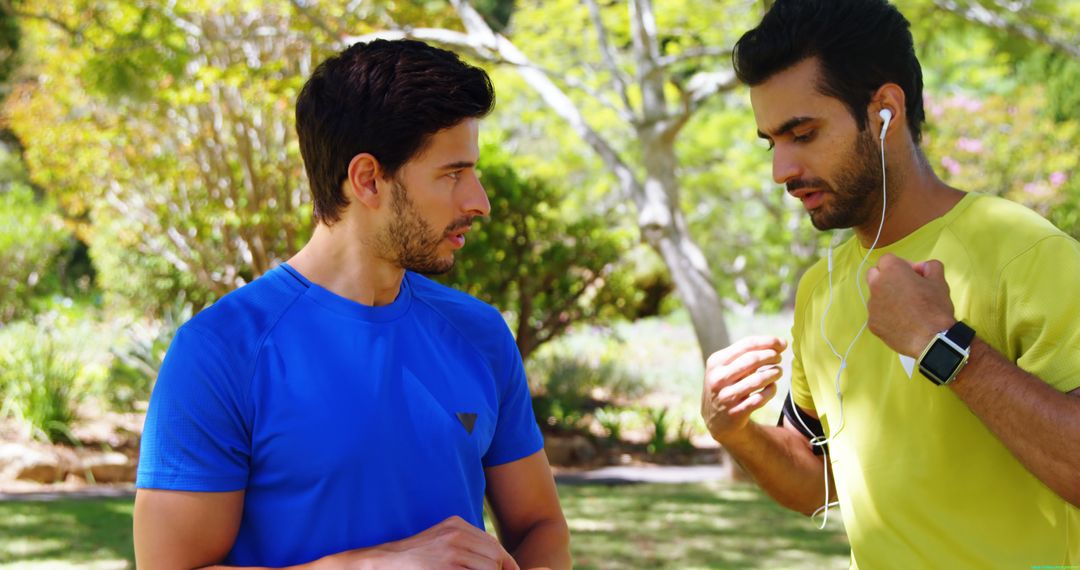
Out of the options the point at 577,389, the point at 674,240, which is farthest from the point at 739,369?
the point at 577,389

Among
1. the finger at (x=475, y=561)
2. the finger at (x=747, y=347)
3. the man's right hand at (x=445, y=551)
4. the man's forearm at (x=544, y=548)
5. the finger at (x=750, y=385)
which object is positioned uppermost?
the finger at (x=747, y=347)

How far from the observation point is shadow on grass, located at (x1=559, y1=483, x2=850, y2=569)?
579 cm

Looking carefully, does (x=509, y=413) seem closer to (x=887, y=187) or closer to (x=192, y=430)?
(x=192, y=430)

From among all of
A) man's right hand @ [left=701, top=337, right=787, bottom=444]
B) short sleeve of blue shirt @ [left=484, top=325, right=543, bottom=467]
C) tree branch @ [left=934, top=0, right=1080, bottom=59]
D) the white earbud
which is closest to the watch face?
man's right hand @ [left=701, top=337, right=787, bottom=444]

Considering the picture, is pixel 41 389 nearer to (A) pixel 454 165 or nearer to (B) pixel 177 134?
(B) pixel 177 134

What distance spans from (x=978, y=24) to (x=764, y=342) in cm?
756

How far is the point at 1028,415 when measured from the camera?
5.89 feet

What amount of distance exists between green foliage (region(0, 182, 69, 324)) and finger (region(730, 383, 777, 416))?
15433 mm

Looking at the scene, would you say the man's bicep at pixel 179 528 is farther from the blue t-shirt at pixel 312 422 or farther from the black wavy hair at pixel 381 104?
the black wavy hair at pixel 381 104

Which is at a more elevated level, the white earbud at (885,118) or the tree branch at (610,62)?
the tree branch at (610,62)

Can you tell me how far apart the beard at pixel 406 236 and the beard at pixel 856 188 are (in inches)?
31.3

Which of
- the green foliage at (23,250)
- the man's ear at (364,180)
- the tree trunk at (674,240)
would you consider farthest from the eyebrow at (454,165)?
the green foliage at (23,250)

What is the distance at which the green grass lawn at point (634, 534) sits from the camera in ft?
18.7

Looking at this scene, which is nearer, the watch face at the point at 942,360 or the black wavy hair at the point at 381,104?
the watch face at the point at 942,360
